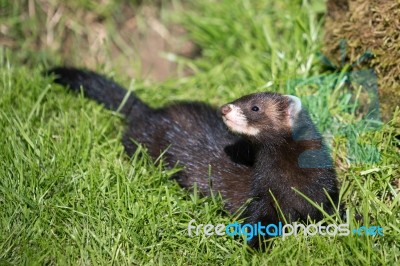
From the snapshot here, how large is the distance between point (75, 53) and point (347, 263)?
13.8ft

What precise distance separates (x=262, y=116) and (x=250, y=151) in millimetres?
501

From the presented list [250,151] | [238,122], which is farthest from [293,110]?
[250,151]

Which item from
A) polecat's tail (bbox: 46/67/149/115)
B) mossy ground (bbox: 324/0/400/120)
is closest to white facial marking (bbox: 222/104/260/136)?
mossy ground (bbox: 324/0/400/120)

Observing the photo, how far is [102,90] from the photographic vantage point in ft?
18.0

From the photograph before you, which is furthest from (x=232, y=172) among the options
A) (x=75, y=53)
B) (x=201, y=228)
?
(x=75, y=53)

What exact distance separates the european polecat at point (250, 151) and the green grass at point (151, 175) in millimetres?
172

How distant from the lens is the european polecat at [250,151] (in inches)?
164

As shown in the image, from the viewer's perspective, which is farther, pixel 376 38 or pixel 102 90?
pixel 102 90

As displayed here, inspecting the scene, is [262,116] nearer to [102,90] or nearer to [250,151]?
[250,151]

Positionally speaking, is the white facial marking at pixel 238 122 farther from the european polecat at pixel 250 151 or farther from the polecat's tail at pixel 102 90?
the polecat's tail at pixel 102 90

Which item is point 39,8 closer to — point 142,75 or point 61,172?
point 142,75

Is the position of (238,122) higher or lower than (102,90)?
higher

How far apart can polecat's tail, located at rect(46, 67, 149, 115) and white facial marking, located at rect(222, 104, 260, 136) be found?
1444 mm

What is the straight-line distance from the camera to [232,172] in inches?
186
